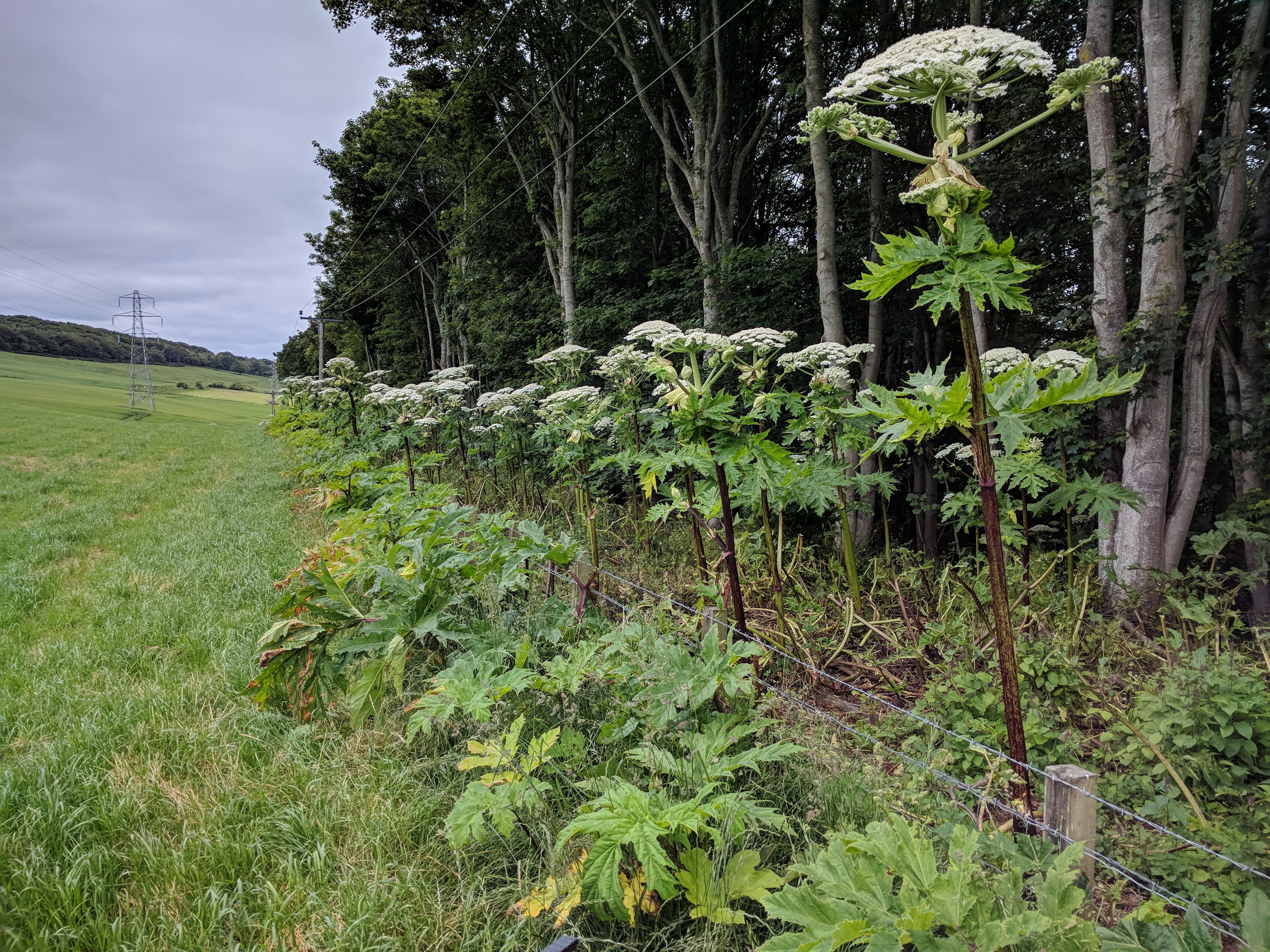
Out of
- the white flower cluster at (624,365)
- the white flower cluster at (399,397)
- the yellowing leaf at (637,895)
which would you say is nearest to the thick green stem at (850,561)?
the white flower cluster at (624,365)

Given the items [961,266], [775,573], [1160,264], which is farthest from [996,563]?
[1160,264]

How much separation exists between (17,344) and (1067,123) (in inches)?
3848

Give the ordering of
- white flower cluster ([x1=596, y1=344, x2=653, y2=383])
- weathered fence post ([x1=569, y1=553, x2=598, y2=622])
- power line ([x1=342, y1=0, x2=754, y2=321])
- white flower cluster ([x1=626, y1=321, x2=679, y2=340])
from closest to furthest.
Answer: weathered fence post ([x1=569, y1=553, x2=598, y2=622]) < white flower cluster ([x1=626, y1=321, x2=679, y2=340]) < white flower cluster ([x1=596, y1=344, x2=653, y2=383]) < power line ([x1=342, y1=0, x2=754, y2=321])

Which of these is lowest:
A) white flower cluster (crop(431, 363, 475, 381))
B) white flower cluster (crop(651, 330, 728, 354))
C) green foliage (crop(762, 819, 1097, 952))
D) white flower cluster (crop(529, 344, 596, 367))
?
green foliage (crop(762, 819, 1097, 952))

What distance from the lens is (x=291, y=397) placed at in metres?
16.6

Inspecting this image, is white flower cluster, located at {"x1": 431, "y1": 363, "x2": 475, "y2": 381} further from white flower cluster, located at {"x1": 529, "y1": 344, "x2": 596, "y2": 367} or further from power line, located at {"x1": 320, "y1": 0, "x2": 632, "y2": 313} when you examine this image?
power line, located at {"x1": 320, "y1": 0, "x2": 632, "y2": 313}

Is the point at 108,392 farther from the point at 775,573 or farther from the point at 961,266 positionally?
the point at 961,266

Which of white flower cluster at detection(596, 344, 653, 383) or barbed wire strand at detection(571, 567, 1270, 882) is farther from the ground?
white flower cluster at detection(596, 344, 653, 383)

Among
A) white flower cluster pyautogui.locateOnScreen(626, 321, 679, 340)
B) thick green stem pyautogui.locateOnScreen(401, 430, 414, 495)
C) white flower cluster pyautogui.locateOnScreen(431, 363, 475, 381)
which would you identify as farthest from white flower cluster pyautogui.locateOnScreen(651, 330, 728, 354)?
white flower cluster pyautogui.locateOnScreen(431, 363, 475, 381)

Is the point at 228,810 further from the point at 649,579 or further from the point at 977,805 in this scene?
the point at 649,579

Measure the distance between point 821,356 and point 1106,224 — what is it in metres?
2.56

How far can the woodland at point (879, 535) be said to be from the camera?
5.54 feet

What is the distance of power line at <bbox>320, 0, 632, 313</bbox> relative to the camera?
8812 mm

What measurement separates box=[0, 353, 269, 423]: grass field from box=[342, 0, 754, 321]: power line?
1512 centimetres
